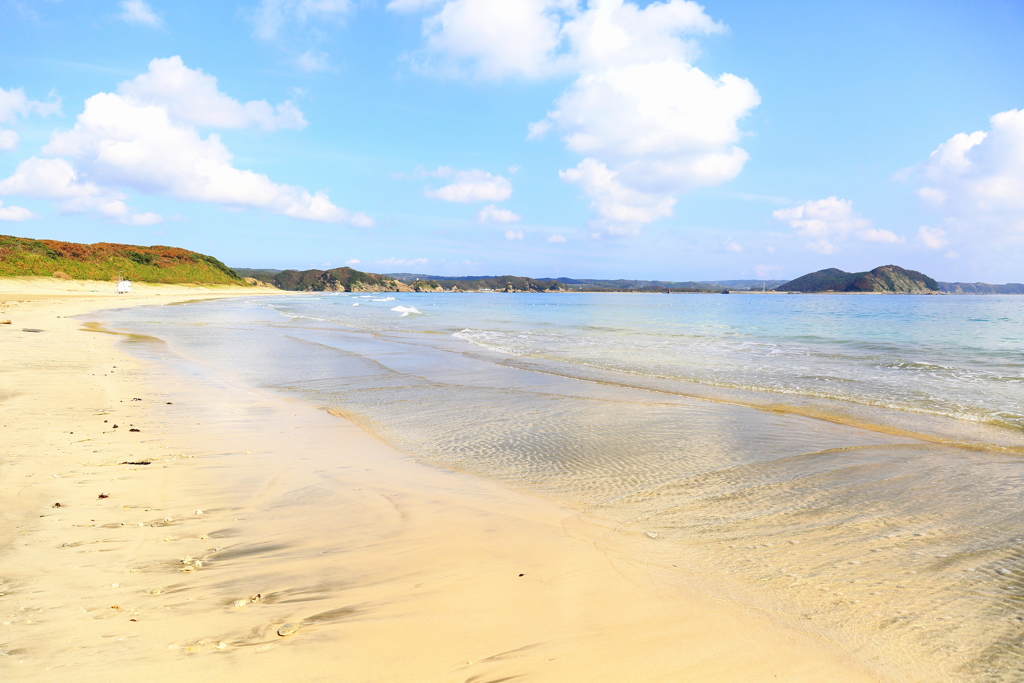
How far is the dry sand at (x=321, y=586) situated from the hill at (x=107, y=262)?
7856 centimetres

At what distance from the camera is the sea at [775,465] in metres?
3.26

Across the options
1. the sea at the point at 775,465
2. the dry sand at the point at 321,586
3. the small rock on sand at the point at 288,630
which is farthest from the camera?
the sea at the point at 775,465

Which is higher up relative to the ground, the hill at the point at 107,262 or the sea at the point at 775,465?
the hill at the point at 107,262

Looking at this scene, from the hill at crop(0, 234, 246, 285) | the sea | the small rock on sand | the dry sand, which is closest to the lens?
the dry sand

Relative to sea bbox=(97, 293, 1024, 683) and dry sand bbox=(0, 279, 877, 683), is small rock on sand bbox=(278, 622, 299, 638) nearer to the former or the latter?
dry sand bbox=(0, 279, 877, 683)

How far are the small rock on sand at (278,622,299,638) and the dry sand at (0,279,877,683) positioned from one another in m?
0.04

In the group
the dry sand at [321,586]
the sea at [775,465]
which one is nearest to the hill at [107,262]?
the sea at [775,465]

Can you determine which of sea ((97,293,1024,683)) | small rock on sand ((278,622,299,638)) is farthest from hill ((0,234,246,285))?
→ small rock on sand ((278,622,299,638))

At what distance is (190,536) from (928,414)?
11.6m

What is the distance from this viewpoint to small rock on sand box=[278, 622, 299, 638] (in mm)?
2752

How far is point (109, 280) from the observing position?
251 feet

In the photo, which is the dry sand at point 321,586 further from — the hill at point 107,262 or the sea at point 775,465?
the hill at point 107,262

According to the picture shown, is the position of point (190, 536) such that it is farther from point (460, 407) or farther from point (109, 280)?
point (109, 280)

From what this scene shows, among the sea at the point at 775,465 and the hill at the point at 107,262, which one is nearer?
the sea at the point at 775,465
